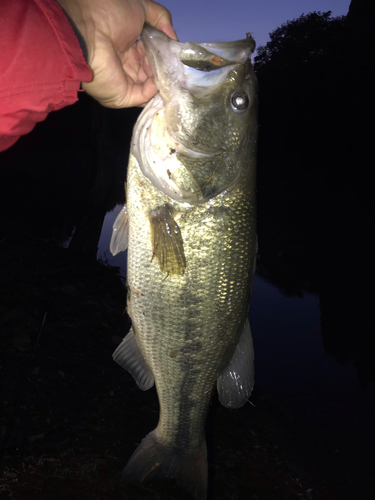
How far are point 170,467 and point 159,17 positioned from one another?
2.79 m

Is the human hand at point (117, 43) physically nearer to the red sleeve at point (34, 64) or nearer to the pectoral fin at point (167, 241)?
the red sleeve at point (34, 64)

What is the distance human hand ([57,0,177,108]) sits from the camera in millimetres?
1595

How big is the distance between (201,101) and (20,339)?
392cm

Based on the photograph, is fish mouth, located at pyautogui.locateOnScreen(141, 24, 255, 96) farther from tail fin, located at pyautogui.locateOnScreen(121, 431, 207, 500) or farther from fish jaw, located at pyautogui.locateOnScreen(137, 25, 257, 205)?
tail fin, located at pyautogui.locateOnScreen(121, 431, 207, 500)

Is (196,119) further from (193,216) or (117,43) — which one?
(117,43)

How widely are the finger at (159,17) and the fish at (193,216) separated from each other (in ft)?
0.40

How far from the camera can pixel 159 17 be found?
1.79 m

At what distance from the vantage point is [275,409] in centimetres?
497

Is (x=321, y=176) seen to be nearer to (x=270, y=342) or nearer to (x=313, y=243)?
(x=313, y=243)

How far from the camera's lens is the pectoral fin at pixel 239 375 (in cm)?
205

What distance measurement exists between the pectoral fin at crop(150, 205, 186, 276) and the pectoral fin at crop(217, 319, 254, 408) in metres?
0.65

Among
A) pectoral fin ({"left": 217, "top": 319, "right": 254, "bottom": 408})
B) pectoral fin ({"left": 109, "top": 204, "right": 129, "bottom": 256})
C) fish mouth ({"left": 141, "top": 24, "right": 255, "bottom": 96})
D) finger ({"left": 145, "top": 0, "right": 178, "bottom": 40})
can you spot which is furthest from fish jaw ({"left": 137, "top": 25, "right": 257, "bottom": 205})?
pectoral fin ({"left": 217, "top": 319, "right": 254, "bottom": 408})

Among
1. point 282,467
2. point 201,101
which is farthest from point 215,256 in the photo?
point 282,467

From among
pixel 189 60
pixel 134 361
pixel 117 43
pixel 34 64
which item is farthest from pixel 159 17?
pixel 134 361
